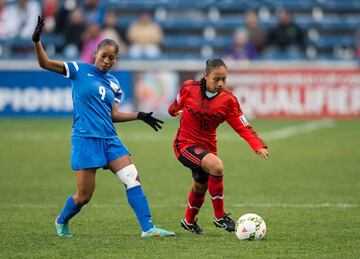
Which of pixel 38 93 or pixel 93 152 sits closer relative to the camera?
pixel 93 152

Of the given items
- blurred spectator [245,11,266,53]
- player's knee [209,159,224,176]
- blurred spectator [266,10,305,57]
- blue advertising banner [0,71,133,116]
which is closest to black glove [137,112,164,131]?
player's knee [209,159,224,176]

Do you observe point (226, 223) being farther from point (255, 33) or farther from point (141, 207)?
point (255, 33)

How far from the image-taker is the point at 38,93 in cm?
2311

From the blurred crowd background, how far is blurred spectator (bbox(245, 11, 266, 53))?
27 millimetres

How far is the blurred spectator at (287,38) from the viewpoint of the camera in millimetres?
24125

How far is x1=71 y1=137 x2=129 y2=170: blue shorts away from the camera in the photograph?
818 centimetres

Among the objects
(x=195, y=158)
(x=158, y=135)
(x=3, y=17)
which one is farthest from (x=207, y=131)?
(x=3, y=17)

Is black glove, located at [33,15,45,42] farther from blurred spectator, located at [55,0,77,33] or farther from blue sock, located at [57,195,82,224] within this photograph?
blurred spectator, located at [55,0,77,33]

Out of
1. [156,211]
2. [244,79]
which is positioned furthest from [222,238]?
[244,79]

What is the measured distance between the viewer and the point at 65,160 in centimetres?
1590

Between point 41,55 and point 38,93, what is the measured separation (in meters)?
15.3

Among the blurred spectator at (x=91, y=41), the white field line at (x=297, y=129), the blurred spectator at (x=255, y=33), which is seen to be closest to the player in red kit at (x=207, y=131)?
the white field line at (x=297, y=129)

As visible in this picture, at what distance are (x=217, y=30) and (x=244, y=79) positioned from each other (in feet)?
12.7

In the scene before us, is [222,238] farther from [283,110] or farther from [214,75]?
[283,110]
